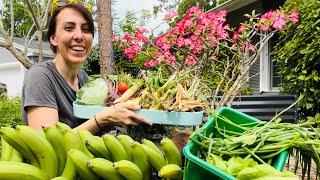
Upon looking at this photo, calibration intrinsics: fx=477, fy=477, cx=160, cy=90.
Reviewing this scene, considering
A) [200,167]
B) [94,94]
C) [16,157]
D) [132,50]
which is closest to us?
[200,167]

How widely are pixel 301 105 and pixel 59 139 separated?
25.8ft

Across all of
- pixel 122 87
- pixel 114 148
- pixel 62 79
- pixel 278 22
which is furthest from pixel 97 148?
pixel 278 22

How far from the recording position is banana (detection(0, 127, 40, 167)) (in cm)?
181

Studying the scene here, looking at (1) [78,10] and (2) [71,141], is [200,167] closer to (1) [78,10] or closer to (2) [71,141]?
(2) [71,141]

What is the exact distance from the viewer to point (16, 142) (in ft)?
5.98

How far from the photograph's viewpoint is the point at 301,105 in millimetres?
9062

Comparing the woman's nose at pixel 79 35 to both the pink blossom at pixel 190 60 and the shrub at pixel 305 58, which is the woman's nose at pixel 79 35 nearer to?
the pink blossom at pixel 190 60

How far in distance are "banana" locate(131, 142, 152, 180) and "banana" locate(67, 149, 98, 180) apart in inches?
7.1

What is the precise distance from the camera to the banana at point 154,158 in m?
1.85

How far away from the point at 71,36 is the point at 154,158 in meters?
1.41

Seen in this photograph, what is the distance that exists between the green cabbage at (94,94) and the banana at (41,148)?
63cm

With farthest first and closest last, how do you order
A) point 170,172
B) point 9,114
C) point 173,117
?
point 9,114, point 173,117, point 170,172

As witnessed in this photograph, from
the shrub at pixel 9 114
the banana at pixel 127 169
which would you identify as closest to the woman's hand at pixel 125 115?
the banana at pixel 127 169

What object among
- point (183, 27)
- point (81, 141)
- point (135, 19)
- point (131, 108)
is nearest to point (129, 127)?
point (131, 108)
